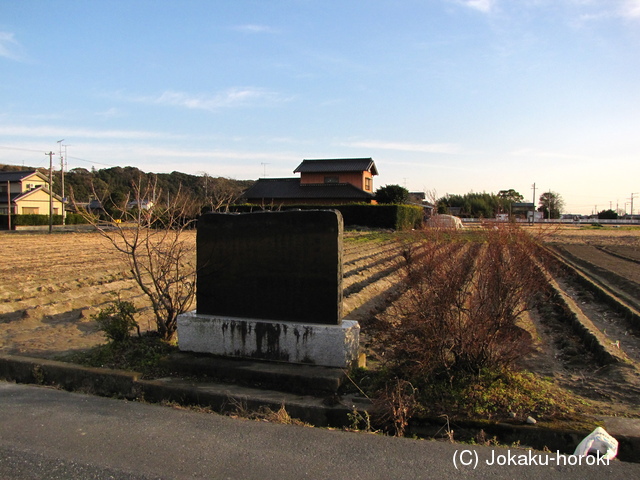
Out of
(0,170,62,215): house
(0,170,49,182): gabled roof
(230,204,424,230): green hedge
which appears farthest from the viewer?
(0,170,49,182): gabled roof

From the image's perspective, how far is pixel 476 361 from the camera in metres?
3.91

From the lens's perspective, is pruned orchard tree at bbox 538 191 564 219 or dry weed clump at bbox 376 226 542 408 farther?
pruned orchard tree at bbox 538 191 564 219

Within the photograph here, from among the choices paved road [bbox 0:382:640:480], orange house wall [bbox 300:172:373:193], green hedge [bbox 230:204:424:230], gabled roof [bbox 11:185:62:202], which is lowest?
paved road [bbox 0:382:640:480]

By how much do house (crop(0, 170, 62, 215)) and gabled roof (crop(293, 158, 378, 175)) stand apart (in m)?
26.2

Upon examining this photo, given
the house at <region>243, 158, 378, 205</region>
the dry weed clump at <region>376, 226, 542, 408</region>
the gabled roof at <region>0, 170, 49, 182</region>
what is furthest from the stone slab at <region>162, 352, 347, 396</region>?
the gabled roof at <region>0, 170, 49, 182</region>

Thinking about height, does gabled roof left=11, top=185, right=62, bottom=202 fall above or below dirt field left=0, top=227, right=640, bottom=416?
above

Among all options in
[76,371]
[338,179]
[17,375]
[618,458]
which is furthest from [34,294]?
[338,179]

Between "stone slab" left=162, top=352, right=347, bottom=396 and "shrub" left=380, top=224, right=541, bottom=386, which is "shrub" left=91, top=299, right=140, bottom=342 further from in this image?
"shrub" left=380, top=224, right=541, bottom=386

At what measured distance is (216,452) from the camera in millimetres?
3062

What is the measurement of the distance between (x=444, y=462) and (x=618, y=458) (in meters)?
1.16

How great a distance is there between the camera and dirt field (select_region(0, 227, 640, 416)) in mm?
5035

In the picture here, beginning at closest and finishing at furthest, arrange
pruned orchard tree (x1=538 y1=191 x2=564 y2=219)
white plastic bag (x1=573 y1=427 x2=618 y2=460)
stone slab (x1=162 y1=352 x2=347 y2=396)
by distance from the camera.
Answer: white plastic bag (x1=573 y1=427 x2=618 y2=460)
stone slab (x1=162 y1=352 x2=347 y2=396)
pruned orchard tree (x1=538 y1=191 x2=564 y2=219)

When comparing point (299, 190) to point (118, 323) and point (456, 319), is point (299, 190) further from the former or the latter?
point (456, 319)

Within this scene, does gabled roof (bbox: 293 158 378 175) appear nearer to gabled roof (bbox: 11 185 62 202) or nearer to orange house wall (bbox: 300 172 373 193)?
orange house wall (bbox: 300 172 373 193)
